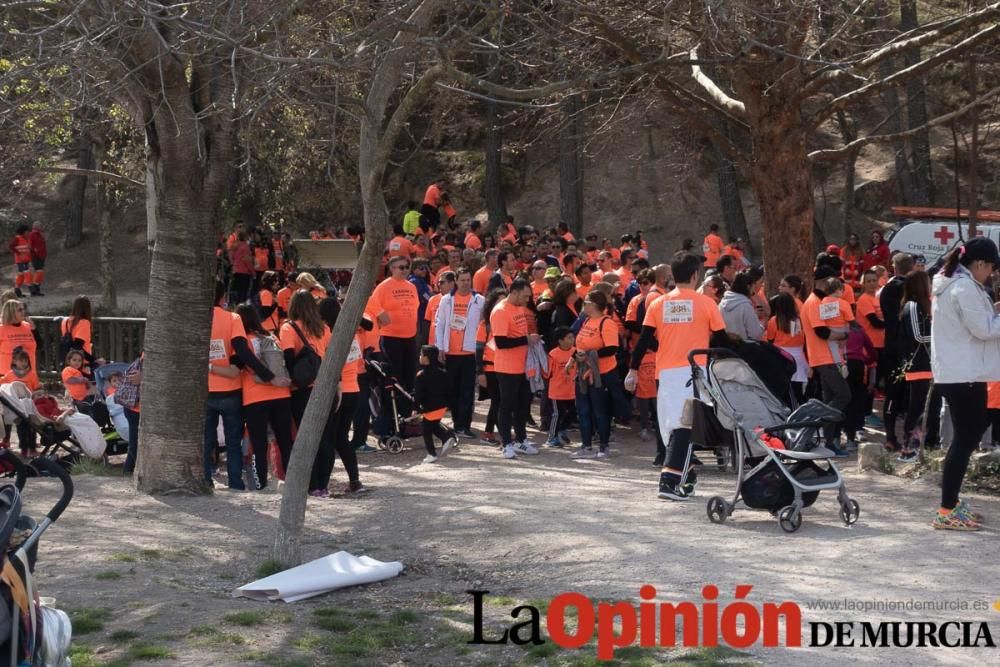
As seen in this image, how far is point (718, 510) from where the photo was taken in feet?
30.9

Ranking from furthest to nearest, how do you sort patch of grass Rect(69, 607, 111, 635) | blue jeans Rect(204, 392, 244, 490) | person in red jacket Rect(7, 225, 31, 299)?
1. person in red jacket Rect(7, 225, 31, 299)
2. blue jeans Rect(204, 392, 244, 490)
3. patch of grass Rect(69, 607, 111, 635)

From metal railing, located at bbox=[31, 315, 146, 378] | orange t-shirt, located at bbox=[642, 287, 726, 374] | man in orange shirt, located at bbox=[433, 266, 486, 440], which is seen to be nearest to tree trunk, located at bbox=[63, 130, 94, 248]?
metal railing, located at bbox=[31, 315, 146, 378]

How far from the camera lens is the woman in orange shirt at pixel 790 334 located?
13.6 m

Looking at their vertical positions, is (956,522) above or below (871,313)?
below

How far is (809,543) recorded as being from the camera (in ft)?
28.5

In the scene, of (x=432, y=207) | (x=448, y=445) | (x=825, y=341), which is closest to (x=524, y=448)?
(x=448, y=445)

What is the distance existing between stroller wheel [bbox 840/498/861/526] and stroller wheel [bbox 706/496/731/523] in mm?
802

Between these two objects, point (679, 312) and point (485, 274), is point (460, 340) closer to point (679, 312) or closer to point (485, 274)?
point (485, 274)

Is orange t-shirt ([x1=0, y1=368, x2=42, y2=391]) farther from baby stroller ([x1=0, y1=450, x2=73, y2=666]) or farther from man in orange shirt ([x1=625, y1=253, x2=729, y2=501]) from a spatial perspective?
baby stroller ([x1=0, y1=450, x2=73, y2=666])

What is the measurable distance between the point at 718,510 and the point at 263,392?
4.17m

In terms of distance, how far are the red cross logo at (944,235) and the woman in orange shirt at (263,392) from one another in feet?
57.9

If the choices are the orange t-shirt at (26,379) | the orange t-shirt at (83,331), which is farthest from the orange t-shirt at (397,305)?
the orange t-shirt at (26,379)

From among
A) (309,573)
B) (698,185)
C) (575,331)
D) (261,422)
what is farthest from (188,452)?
(698,185)

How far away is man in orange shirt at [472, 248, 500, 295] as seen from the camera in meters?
16.5
